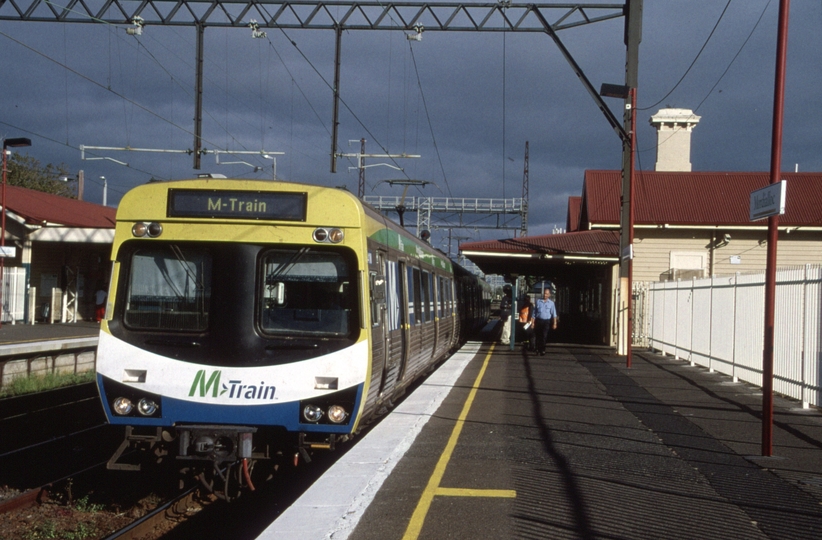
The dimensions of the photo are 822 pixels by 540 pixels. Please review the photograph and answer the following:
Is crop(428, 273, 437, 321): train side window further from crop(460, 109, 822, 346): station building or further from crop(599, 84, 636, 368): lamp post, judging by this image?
crop(460, 109, 822, 346): station building

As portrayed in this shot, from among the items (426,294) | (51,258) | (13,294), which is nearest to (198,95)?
(426,294)

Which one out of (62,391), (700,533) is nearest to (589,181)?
(62,391)

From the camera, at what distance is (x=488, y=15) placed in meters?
15.9

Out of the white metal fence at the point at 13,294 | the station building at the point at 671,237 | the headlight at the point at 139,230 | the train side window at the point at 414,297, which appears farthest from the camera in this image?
Result: the white metal fence at the point at 13,294

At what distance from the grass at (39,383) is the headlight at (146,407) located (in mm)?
9977

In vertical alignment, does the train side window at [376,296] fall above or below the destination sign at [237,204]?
below

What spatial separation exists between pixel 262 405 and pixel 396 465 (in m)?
1.30

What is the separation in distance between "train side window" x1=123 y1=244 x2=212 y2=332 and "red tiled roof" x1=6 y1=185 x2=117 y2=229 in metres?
23.4

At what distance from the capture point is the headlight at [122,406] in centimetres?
756

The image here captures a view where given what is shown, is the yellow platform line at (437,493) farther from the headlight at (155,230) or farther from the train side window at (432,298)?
the train side window at (432,298)

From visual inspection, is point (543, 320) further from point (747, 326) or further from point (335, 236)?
point (335, 236)

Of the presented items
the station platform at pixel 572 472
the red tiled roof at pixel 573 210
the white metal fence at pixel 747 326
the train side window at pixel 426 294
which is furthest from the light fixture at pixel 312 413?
the red tiled roof at pixel 573 210

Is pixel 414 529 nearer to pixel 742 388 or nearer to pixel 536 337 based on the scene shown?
pixel 742 388

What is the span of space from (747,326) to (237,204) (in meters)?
9.93
